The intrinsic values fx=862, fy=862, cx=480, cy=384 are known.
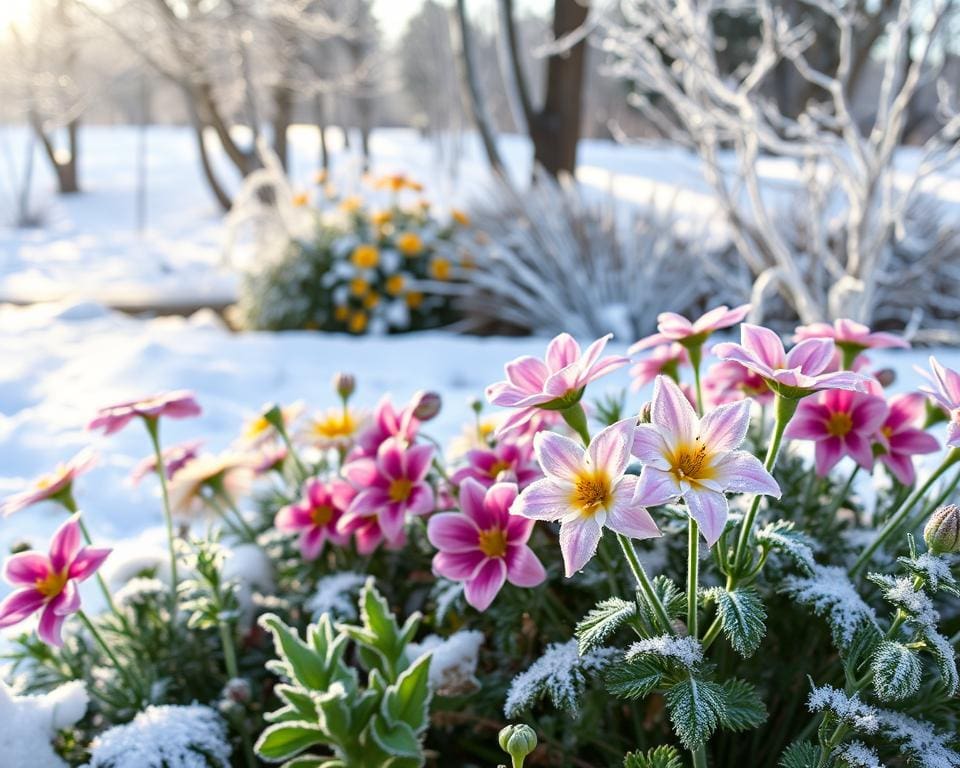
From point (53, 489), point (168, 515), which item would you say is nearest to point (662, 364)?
point (168, 515)

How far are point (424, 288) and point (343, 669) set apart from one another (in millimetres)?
3474

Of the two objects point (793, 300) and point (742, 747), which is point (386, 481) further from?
point (793, 300)

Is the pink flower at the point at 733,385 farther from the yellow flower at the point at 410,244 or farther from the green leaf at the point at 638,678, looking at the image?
the yellow flower at the point at 410,244

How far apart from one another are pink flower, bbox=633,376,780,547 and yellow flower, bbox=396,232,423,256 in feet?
12.5

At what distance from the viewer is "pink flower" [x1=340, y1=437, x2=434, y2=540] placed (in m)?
1.22

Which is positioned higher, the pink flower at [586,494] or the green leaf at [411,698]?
the pink flower at [586,494]

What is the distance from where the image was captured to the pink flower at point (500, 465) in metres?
1.21

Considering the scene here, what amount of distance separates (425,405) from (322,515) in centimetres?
26

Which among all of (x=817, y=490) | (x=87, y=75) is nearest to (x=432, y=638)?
(x=817, y=490)

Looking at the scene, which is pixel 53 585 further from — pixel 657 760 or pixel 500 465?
pixel 657 760

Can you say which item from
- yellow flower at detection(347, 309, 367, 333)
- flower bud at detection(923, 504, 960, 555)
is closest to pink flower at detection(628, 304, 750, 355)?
flower bud at detection(923, 504, 960, 555)

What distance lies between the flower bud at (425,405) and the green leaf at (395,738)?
18.6 inches

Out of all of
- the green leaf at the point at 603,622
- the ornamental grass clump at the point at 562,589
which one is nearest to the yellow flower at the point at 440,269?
the ornamental grass clump at the point at 562,589

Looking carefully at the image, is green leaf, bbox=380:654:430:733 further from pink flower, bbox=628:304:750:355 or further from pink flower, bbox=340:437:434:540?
pink flower, bbox=628:304:750:355
